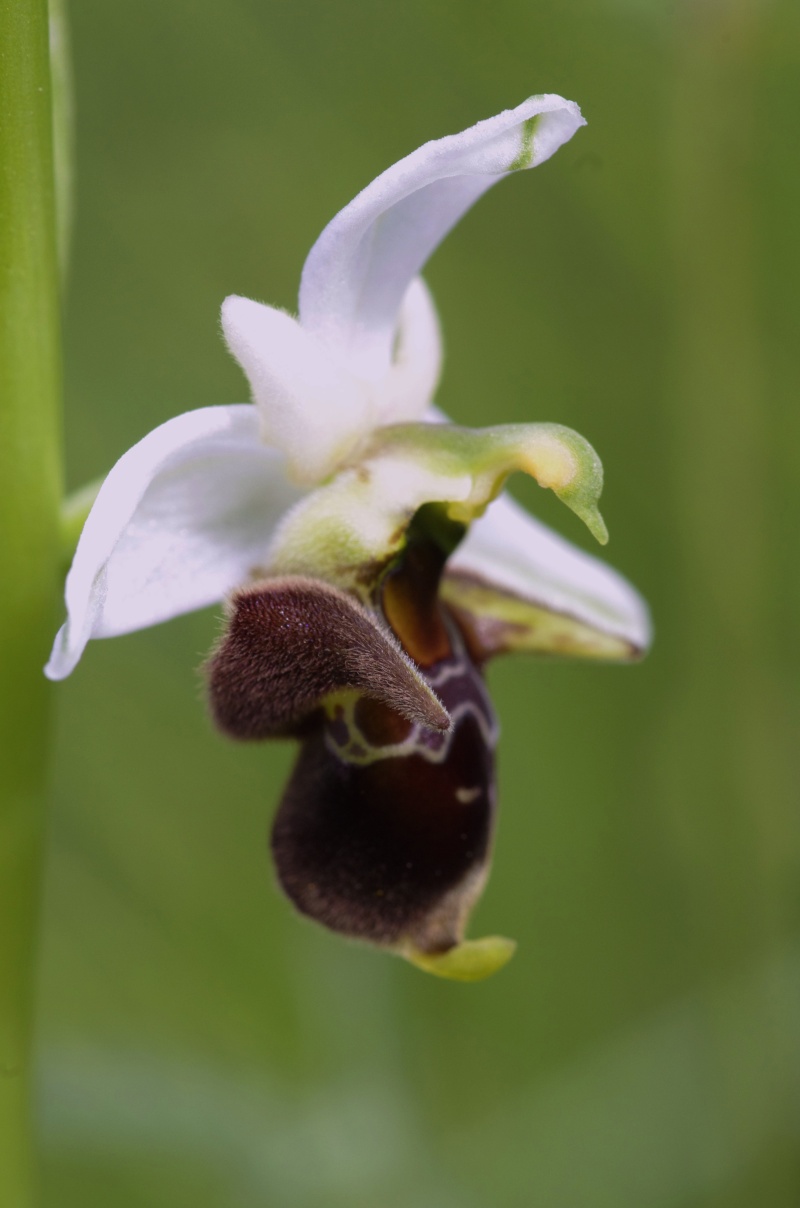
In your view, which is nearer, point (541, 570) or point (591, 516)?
point (591, 516)

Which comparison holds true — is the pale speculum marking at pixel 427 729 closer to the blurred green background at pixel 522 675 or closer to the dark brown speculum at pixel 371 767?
the dark brown speculum at pixel 371 767

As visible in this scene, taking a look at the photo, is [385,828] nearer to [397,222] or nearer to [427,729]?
[427,729]

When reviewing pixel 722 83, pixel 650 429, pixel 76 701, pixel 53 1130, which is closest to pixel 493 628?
pixel 53 1130

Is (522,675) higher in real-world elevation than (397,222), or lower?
lower

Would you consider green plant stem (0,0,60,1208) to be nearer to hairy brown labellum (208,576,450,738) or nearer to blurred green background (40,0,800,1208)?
hairy brown labellum (208,576,450,738)

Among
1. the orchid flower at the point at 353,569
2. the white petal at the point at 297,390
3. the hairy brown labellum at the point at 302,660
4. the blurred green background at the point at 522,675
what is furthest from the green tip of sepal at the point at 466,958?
the blurred green background at the point at 522,675

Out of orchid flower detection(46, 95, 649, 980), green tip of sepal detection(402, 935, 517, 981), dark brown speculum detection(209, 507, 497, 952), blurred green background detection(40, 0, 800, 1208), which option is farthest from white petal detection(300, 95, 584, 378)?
blurred green background detection(40, 0, 800, 1208)

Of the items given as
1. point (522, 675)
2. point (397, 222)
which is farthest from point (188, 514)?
point (522, 675)
